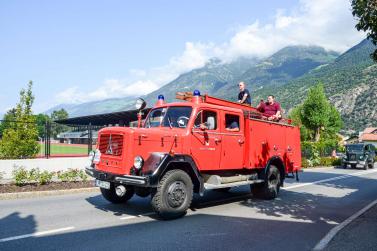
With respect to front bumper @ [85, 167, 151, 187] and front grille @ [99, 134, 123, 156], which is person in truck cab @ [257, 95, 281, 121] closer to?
front grille @ [99, 134, 123, 156]

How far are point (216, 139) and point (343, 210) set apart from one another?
4001 millimetres

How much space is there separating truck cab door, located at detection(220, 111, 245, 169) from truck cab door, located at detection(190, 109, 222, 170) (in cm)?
22

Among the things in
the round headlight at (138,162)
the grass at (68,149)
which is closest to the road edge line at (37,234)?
the round headlight at (138,162)

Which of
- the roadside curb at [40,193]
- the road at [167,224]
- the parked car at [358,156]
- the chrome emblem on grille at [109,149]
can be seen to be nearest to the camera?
the road at [167,224]

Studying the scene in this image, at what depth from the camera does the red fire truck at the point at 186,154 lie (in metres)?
7.64

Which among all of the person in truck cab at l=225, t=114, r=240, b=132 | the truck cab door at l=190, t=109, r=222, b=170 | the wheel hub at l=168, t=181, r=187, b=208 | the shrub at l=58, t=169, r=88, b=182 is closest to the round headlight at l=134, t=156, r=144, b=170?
the wheel hub at l=168, t=181, r=187, b=208

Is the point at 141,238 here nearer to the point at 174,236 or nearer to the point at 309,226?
the point at 174,236

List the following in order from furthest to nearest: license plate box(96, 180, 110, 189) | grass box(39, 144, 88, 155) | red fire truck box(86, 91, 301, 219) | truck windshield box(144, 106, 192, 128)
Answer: grass box(39, 144, 88, 155) → truck windshield box(144, 106, 192, 128) → license plate box(96, 180, 110, 189) → red fire truck box(86, 91, 301, 219)

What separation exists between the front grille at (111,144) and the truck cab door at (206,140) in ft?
5.55

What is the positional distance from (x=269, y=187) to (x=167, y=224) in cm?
468

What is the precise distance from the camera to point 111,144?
8.13m

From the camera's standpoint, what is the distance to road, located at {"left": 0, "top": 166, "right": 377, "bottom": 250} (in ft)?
19.5

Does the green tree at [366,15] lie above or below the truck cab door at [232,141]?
above

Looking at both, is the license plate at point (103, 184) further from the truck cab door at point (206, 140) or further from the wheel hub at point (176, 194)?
the truck cab door at point (206, 140)
